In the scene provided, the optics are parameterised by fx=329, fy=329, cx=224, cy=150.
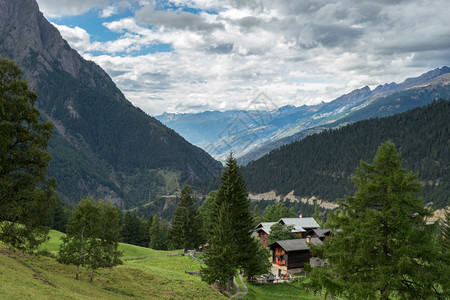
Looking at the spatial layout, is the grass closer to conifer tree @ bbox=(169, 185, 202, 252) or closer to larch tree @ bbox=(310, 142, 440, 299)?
conifer tree @ bbox=(169, 185, 202, 252)

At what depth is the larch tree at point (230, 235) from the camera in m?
41.0

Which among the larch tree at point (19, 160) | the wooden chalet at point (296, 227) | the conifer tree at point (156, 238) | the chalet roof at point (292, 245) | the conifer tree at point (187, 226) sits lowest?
the conifer tree at point (156, 238)

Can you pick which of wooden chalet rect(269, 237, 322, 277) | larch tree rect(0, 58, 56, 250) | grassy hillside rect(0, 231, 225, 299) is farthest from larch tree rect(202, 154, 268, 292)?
wooden chalet rect(269, 237, 322, 277)

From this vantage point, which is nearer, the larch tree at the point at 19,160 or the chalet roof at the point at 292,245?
the larch tree at the point at 19,160

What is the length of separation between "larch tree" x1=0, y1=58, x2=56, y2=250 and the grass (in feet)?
91.7

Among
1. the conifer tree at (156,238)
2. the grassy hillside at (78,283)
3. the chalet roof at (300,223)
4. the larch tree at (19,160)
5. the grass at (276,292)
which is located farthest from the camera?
the conifer tree at (156,238)

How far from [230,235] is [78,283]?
18.3 meters

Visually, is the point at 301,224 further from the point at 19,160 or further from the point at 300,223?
the point at 19,160

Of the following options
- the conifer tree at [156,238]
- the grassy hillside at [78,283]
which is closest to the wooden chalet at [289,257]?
the grassy hillside at [78,283]

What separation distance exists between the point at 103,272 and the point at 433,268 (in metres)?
34.1

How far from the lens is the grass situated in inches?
1824

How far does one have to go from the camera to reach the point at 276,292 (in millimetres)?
50062

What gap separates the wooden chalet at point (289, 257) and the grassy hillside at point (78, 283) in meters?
28.5

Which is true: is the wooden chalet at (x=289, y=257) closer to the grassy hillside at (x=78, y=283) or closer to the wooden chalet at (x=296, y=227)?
the wooden chalet at (x=296, y=227)
